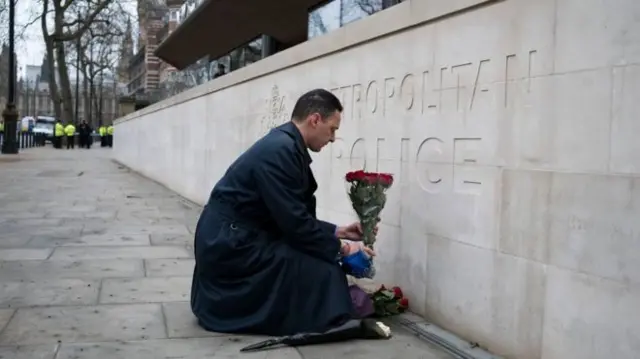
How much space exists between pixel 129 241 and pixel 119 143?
24.5 metres

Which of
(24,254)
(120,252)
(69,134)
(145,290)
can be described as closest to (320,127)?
(145,290)

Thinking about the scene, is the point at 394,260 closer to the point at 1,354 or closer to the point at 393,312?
the point at 393,312

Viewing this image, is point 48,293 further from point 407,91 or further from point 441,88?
point 441,88

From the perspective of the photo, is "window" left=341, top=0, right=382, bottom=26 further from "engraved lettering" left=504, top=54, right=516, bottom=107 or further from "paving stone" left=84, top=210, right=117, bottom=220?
"paving stone" left=84, top=210, right=117, bottom=220

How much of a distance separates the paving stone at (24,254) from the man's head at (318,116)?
3.79 meters

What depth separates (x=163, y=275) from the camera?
6059 millimetres

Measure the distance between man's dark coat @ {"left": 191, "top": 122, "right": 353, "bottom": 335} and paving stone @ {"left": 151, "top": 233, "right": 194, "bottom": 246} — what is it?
3847 millimetres

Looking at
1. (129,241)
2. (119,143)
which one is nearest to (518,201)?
(129,241)

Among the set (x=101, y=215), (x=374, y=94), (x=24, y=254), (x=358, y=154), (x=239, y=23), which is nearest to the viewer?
(x=374, y=94)

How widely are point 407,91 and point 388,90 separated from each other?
1.08 ft

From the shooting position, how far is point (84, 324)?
172 inches

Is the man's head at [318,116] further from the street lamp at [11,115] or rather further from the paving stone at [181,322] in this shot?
the street lamp at [11,115]

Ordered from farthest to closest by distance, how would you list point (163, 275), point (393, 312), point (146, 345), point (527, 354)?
point (163, 275) → point (393, 312) → point (146, 345) → point (527, 354)

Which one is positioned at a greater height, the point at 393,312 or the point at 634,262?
the point at 634,262
